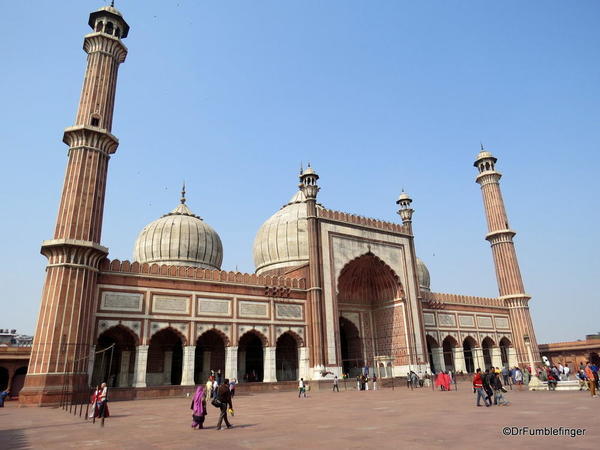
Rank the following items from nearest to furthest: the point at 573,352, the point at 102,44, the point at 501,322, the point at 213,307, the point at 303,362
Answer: the point at 213,307, the point at 102,44, the point at 303,362, the point at 501,322, the point at 573,352

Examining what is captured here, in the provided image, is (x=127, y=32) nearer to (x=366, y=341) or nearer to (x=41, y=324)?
(x=41, y=324)

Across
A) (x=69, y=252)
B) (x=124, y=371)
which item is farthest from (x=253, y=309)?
(x=69, y=252)

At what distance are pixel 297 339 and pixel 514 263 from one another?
19.7 m

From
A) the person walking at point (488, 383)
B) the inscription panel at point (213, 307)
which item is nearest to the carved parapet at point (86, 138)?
the inscription panel at point (213, 307)

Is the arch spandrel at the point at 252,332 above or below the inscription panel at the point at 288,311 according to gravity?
below

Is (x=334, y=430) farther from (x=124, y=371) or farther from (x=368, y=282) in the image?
(x=368, y=282)

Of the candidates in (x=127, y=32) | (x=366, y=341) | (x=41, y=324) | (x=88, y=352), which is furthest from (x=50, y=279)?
(x=366, y=341)

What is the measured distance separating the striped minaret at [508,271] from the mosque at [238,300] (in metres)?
0.09

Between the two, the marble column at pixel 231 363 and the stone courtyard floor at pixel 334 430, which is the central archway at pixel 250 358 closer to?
the marble column at pixel 231 363

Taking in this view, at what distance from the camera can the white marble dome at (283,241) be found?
96.2 ft

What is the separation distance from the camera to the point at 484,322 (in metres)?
31.8

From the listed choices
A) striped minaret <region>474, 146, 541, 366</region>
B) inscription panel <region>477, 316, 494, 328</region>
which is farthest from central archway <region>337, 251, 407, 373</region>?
striped minaret <region>474, 146, 541, 366</region>

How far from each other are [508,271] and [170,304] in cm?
2568

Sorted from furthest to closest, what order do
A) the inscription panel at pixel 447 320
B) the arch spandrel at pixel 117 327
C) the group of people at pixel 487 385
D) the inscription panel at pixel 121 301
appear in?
the inscription panel at pixel 447 320 → the inscription panel at pixel 121 301 → the arch spandrel at pixel 117 327 → the group of people at pixel 487 385
